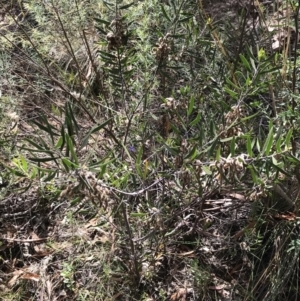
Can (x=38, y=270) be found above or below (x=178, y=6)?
below

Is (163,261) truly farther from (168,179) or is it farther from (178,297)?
(168,179)

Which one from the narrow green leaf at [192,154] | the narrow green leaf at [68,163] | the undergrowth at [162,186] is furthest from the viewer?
the undergrowth at [162,186]

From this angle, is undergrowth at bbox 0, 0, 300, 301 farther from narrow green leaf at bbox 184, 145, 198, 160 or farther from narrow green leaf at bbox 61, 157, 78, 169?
narrow green leaf at bbox 61, 157, 78, 169

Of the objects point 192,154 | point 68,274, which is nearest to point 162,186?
point 192,154

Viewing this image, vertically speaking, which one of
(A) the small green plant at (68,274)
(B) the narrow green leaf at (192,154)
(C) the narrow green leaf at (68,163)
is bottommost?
(A) the small green plant at (68,274)

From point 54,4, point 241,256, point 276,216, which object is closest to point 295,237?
point 276,216

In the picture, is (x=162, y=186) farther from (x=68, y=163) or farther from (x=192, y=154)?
(x=68, y=163)

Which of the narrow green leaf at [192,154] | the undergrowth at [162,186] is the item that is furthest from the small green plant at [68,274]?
the narrow green leaf at [192,154]

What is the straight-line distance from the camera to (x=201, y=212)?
6.01 ft

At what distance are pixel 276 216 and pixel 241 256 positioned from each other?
209mm

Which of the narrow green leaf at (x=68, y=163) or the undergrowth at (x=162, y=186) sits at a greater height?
the narrow green leaf at (x=68, y=163)

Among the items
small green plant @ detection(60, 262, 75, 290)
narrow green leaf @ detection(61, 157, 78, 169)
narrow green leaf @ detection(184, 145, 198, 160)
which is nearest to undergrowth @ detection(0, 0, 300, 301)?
small green plant @ detection(60, 262, 75, 290)

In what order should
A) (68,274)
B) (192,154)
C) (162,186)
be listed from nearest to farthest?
(192,154)
(162,186)
(68,274)

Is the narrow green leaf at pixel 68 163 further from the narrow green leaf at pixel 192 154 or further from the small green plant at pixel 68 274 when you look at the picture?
the small green plant at pixel 68 274
